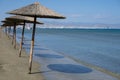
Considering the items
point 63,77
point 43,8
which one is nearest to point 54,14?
point 43,8

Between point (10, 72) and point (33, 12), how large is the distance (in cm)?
284

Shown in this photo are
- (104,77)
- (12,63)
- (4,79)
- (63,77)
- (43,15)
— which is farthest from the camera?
(12,63)

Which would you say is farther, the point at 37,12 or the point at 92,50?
the point at 92,50

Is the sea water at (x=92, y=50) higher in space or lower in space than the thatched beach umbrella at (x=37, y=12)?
lower

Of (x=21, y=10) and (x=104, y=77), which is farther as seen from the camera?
(x=104, y=77)

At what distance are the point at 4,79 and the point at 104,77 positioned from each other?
16.3 feet

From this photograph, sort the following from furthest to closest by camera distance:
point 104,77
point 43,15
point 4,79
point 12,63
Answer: point 12,63 → point 104,77 → point 43,15 → point 4,79

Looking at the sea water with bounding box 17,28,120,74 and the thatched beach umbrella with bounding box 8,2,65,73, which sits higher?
the thatched beach umbrella with bounding box 8,2,65,73

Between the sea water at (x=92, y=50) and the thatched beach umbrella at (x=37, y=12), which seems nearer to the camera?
the thatched beach umbrella at (x=37, y=12)

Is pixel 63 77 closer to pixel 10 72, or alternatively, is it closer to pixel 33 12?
pixel 10 72

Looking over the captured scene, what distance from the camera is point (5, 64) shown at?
1324cm

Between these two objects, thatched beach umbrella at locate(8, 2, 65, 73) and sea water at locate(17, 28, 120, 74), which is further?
sea water at locate(17, 28, 120, 74)

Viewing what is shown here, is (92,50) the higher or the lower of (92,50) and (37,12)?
the lower

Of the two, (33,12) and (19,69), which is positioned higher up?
(33,12)
